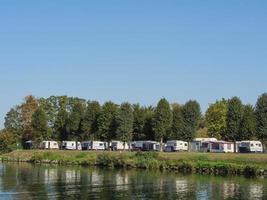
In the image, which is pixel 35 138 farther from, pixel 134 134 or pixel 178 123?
pixel 178 123

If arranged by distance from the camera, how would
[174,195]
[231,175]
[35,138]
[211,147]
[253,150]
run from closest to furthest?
[174,195] < [231,175] < [253,150] < [211,147] < [35,138]

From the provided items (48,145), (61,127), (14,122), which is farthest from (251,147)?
(14,122)

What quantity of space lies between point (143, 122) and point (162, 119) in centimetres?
1024

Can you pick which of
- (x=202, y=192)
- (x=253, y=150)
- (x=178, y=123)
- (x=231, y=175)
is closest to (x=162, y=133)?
(x=178, y=123)

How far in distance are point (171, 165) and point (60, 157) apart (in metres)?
30.1

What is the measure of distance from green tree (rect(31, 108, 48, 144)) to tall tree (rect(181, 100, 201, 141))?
39.0 meters

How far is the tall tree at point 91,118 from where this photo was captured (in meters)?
122

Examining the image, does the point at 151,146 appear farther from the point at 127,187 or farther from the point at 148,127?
the point at 127,187

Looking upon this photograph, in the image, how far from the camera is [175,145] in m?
107

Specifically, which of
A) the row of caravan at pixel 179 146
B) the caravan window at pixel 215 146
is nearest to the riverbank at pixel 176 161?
the row of caravan at pixel 179 146

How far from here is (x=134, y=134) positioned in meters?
121

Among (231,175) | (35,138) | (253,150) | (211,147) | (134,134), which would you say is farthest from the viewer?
(35,138)

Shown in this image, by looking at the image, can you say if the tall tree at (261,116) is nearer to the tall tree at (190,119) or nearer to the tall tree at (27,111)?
the tall tree at (190,119)

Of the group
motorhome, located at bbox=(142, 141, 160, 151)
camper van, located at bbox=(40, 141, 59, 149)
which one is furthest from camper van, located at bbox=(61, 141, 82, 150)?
motorhome, located at bbox=(142, 141, 160, 151)
